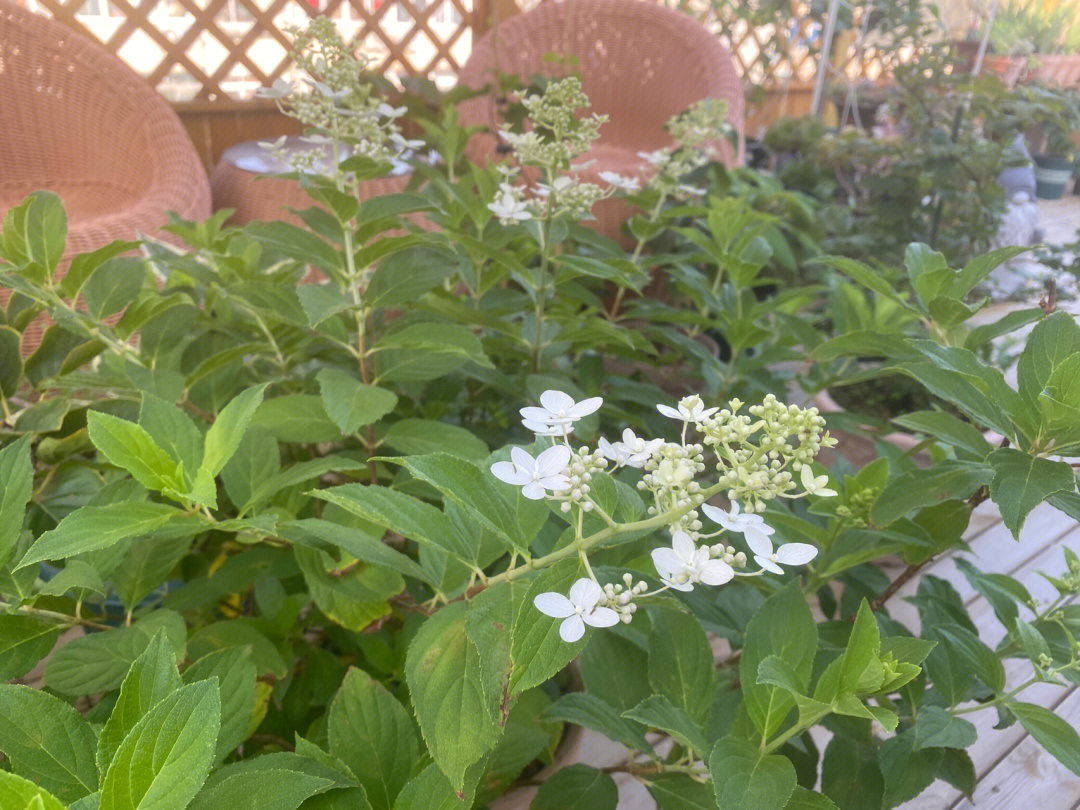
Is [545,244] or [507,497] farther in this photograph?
[545,244]

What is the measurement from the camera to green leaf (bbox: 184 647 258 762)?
17.8 inches

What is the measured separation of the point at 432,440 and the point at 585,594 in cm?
31

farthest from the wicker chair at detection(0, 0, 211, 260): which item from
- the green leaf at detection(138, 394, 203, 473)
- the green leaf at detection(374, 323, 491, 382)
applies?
the green leaf at detection(138, 394, 203, 473)

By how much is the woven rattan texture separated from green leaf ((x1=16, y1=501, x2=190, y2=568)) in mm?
1877

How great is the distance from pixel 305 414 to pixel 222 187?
2.11 meters

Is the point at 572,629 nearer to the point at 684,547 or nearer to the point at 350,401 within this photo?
the point at 684,547

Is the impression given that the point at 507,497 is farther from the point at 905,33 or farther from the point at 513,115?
the point at 905,33

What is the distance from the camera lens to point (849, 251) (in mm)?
1858

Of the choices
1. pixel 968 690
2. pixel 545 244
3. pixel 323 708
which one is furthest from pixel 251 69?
pixel 968 690

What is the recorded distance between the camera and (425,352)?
67cm

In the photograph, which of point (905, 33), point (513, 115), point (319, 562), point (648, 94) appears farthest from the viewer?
point (648, 94)

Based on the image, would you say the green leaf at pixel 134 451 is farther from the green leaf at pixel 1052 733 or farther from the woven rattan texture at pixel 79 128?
the woven rattan texture at pixel 79 128

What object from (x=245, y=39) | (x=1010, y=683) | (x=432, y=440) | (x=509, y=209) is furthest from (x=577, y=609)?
(x=245, y=39)

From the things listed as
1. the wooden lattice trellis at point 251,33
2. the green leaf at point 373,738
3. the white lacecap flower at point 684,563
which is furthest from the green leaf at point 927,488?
the wooden lattice trellis at point 251,33
